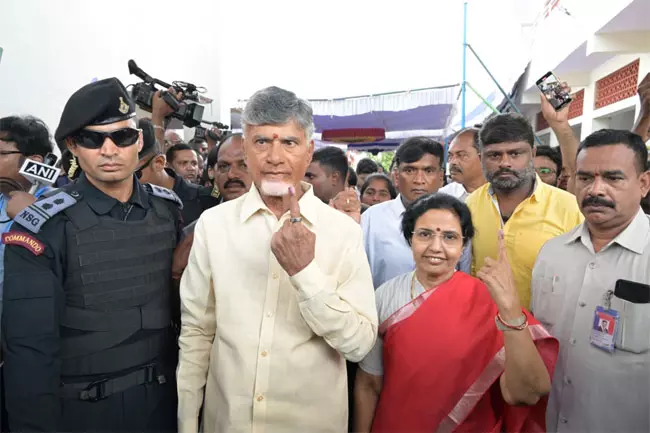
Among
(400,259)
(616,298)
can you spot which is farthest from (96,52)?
(616,298)

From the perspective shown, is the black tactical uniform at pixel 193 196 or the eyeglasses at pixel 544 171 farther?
the eyeglasses at pixel 544 171

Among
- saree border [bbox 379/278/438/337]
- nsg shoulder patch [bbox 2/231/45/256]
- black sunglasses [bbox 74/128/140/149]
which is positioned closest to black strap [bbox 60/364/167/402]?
nsg shoulder patch [bbox 2/231/45/256]

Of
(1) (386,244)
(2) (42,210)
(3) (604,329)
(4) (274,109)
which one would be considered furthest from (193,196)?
(3) (604,329)

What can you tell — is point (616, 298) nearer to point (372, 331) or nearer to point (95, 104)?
point (372, 331)

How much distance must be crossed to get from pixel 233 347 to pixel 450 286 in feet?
3.26

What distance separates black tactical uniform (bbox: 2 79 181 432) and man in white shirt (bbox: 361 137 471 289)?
52.3 inches

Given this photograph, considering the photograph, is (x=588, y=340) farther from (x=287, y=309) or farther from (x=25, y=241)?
(x=25, y=241)

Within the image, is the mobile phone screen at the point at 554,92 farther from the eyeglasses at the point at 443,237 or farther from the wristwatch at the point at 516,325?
the wristwatch at the point at 516,325

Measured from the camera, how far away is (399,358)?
1.93 meters

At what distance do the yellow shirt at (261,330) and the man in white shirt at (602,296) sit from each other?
99 cm

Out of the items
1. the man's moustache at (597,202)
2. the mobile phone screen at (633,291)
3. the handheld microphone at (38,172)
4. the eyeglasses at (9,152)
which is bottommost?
the mobile phone screen at (633,291)

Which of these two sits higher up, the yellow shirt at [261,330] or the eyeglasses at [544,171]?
the eyeglasses at [544,171]

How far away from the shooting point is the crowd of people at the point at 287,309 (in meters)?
1.57

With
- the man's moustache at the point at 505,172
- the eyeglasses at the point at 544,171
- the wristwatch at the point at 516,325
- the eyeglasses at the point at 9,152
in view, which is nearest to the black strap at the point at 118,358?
the wristwatch at the point at 516,325
